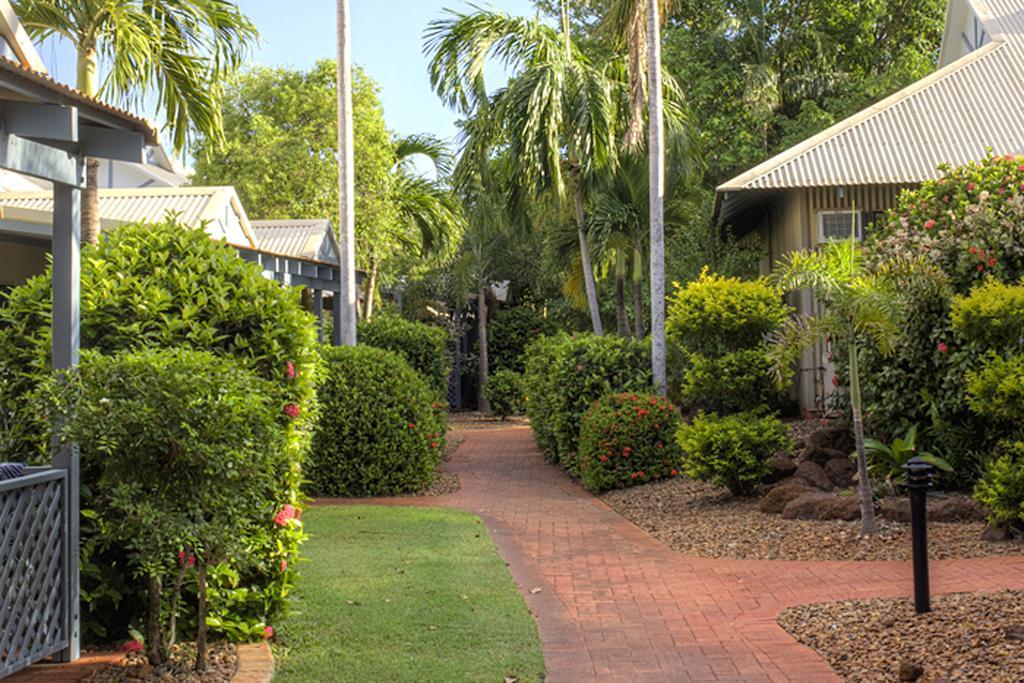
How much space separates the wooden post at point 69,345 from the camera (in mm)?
6098

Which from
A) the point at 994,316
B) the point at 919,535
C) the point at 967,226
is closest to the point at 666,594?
the point at 919,535

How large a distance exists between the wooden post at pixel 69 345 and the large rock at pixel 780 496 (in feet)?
25.4

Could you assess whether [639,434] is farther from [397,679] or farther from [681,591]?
[397,679]

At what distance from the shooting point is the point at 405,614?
7.69 meters

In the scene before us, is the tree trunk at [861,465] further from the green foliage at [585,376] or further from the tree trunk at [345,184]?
the tree trunk at [345,184]

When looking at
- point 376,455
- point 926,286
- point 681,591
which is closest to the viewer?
point 681,591

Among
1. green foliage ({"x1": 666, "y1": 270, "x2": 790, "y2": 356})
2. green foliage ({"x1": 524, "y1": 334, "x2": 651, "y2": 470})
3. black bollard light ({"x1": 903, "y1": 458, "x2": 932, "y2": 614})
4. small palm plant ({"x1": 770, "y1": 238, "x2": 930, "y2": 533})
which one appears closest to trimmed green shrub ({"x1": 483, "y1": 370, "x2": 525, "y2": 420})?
green foliage ({"x1": 524, "y1": 334, "x2": 651, "y2": 470})

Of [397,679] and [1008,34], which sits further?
[1008,34]

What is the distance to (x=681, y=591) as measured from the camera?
895 cm

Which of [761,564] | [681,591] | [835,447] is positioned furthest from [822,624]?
[835,447]

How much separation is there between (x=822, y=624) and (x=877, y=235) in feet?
24.0

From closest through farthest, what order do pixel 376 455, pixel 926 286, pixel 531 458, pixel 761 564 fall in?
1. pixel 761 564
2. pixel 926 286
3. pixel 376 455
4. pixel 531 458

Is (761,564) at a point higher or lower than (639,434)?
lower

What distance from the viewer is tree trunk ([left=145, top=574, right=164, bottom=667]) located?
5.94 meters
